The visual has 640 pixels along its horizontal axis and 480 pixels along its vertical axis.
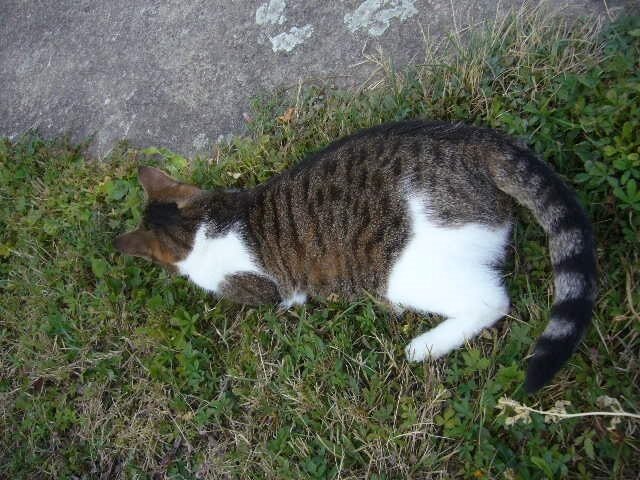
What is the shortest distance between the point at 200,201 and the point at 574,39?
2.02 meters

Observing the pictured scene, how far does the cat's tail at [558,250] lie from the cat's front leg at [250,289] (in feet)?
3.95

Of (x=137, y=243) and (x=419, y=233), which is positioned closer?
(x=419, y=233)

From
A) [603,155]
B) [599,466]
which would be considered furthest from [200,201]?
[599,466]

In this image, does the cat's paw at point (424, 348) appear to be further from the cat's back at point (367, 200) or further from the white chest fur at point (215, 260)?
the white chest fur at point (215, 260)

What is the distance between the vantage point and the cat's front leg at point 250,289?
103 inches

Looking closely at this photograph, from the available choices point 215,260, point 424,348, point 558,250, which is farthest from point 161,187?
point 558,250

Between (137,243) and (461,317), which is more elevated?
(137,243)

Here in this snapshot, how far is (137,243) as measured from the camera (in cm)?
272

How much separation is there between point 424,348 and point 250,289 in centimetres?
92

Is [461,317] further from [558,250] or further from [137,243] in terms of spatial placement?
[137,243]

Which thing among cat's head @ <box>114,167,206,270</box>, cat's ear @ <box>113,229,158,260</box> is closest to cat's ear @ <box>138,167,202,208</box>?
cat's head @ <box>114,167,206,270</box>

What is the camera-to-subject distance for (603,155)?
2.12m

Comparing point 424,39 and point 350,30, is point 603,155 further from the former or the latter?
point 350,30

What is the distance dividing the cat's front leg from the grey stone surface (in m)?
1.06
